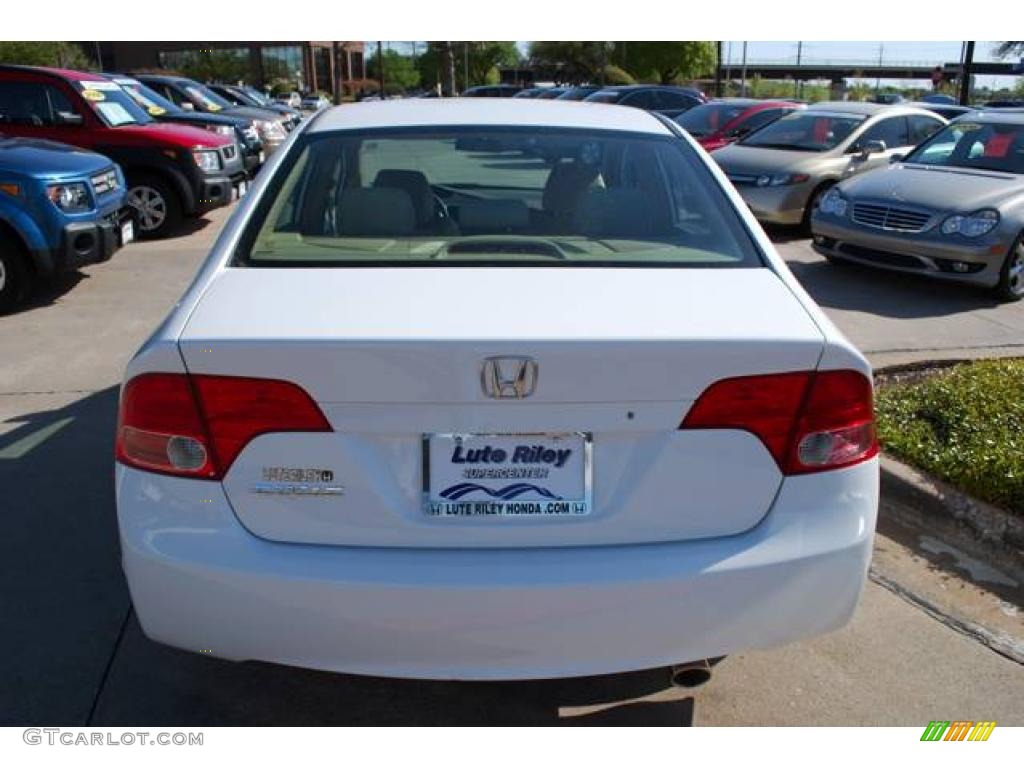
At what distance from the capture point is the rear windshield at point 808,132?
11539 mm

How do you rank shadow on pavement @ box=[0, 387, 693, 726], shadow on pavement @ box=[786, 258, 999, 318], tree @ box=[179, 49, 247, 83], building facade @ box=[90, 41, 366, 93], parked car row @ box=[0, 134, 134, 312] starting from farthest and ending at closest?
building facade @ box=[90, 41, 366, 93], tree @ box=[179, 49, 247, 83], shadow on pavement @ box=[786, 258, 999, 318], parked car row @ box=[0, 134, 134, 312], shadow on pavement @ box=[0, 387, 693, 726]

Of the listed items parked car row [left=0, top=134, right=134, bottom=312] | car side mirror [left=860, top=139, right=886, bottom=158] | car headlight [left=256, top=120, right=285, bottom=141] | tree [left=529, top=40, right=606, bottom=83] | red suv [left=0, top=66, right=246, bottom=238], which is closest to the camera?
parked car row [left=0, top=134, right=134, bottom=312]

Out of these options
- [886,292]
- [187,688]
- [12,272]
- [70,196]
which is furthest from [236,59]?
[187,688]

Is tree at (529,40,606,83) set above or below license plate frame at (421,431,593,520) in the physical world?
above

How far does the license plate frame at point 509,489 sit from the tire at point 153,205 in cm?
980

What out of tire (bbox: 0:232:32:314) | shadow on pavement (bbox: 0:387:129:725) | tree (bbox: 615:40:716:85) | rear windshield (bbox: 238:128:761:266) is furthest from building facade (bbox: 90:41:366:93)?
rear windshield (bbox: 238:128:761:266)

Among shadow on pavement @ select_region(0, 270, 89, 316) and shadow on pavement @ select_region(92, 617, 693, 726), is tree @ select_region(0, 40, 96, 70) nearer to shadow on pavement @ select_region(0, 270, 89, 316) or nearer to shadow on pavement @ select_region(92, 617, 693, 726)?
shadow on pavement @ select_region(0, 270, 89, 316)

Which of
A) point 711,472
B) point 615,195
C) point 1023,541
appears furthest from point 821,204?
point 711,472

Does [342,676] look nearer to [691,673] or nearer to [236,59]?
[691,673]

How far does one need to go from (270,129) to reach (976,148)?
39.3 ft

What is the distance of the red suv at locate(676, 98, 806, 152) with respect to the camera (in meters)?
14.2

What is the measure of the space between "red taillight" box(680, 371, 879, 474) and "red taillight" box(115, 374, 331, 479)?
0.91 meters

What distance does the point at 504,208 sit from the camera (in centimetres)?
328

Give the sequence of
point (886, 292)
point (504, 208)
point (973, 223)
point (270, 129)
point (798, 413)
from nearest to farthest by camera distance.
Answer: point (798, 413) → point (504, 208) → point (973, 223) → point (886, 292) → point (270, 129)
